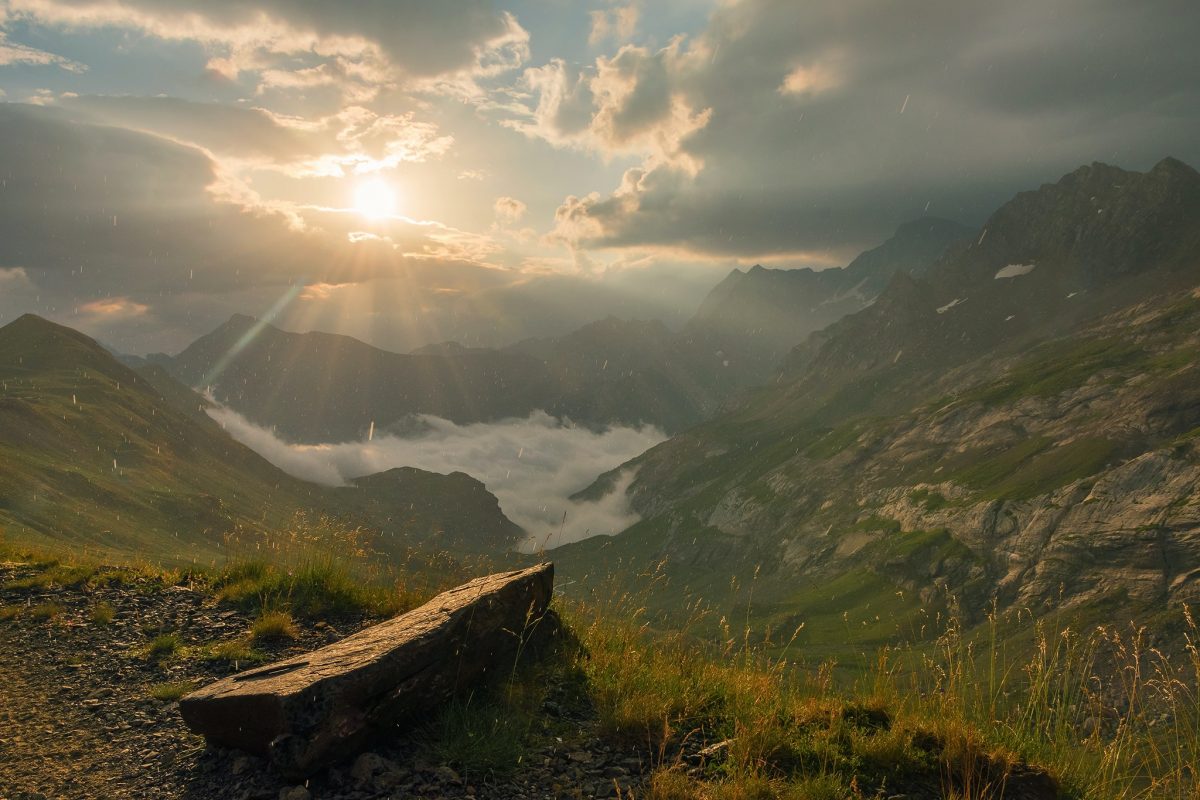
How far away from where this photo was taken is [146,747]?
812 cm

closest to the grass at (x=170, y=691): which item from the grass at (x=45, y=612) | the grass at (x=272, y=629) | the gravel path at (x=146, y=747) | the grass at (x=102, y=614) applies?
the gravel path at (x=146, y=747)

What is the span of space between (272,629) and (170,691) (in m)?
1.97

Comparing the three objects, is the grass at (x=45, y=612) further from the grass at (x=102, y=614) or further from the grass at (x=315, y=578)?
the grass at (x=315, y=578)

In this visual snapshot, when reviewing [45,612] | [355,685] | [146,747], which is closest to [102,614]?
[45,612]

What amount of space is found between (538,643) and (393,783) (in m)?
3.46

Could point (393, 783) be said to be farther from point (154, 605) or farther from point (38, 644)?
point (154, 605)

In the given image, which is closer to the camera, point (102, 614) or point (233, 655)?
point (233, 655)

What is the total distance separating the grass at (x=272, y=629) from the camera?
11.3 m

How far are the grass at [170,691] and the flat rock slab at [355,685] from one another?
183 centimetres

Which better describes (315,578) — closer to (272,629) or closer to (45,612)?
(272,629)

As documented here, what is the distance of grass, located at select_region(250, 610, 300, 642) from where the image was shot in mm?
11258

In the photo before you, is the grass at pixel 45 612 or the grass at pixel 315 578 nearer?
the grass at pixel 45 612

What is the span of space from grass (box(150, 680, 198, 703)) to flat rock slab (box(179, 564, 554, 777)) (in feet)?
6.01

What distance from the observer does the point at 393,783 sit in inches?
272
